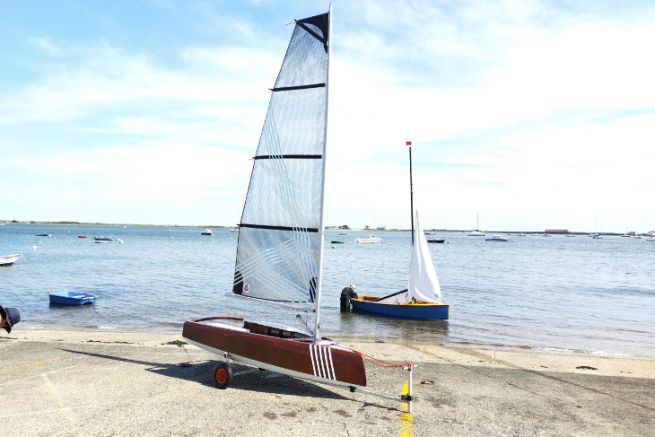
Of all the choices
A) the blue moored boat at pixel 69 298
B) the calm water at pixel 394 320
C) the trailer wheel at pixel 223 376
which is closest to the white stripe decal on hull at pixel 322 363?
the trailer wheel at pixel 223 376

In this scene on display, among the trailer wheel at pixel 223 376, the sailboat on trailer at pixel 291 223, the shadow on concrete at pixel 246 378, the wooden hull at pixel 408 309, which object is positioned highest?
the sailboat on trailer at pixel 291 223

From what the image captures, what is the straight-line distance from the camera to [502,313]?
31984 millimetres

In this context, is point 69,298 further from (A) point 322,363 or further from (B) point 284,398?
(A) point 322,363

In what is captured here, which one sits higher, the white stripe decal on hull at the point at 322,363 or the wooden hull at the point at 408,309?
the white stripe decal on hull at the point at 322,363

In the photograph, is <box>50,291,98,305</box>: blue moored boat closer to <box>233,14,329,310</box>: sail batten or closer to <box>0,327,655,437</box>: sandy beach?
<box>0,327,655,437</box>: sandy beach

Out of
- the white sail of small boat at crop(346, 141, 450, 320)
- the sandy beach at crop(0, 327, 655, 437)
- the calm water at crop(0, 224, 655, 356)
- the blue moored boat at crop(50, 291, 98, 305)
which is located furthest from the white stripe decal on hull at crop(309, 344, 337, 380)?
the blue moored boat at crop(50, 291, 98, 305)

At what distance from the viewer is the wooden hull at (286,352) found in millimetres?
10531

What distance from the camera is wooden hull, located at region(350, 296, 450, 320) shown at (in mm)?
27953

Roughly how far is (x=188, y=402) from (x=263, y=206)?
4.87 meters

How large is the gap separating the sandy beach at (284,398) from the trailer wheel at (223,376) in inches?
7.4

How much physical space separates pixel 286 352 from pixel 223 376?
1770 mm

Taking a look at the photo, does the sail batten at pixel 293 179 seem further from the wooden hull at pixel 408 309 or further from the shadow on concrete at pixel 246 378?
the wooden hull at pixel 408 309

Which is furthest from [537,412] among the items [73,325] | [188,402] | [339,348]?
[73,325]

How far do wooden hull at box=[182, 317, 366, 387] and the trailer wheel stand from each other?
0.41 metres
